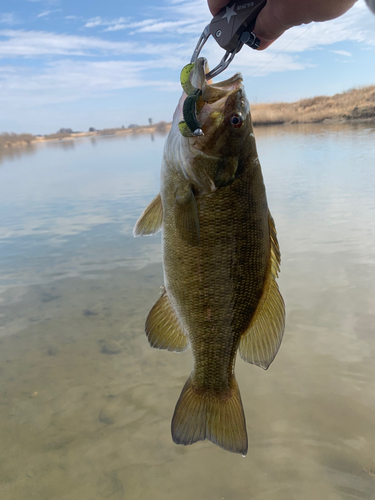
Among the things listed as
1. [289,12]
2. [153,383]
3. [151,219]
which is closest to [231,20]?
[289,12]

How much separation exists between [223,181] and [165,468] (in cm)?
263

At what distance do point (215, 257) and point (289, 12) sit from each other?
1713 mm

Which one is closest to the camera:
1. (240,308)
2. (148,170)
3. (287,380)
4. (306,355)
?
(240,308)

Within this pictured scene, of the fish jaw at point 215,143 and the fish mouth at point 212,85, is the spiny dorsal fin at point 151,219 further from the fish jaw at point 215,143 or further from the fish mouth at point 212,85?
the fish mouth at point 212,85

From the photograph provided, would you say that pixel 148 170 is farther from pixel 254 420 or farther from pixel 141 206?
pixel 254 420

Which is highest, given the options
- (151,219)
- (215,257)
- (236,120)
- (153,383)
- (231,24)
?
(231,24)

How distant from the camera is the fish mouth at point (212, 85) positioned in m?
1.62

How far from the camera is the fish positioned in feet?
5.50

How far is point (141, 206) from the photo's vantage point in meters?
11.5

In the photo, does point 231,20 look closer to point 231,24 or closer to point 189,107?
point 231,24

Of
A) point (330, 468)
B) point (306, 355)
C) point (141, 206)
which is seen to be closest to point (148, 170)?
point (141, 206)

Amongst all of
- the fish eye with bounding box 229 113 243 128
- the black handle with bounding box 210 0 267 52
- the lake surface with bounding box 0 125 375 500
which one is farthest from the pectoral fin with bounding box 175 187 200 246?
the lake surface with bounding box 0 125 375 500

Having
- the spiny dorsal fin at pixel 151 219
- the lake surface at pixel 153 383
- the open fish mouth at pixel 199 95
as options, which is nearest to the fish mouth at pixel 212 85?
the open fish mouth at pixel 199 95

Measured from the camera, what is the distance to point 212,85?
5.92ft
